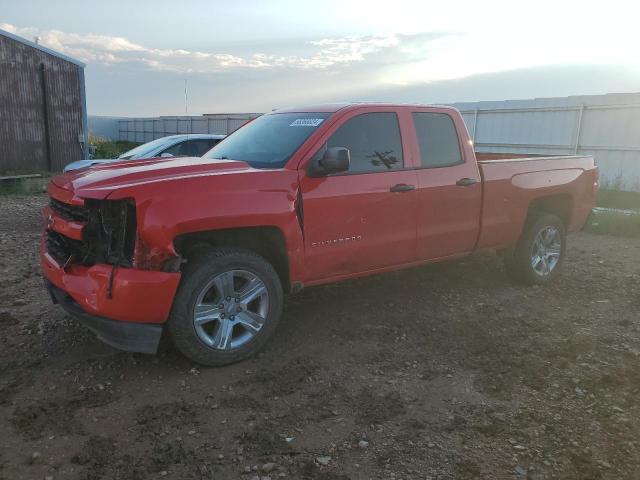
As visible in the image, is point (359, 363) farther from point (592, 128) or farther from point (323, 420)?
point (592, 128)

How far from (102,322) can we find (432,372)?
2307 mm

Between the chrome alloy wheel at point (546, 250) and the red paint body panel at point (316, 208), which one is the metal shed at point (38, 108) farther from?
the chrome alloy wheel at point (546, 250)

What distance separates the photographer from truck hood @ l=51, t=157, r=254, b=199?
3.51 meters

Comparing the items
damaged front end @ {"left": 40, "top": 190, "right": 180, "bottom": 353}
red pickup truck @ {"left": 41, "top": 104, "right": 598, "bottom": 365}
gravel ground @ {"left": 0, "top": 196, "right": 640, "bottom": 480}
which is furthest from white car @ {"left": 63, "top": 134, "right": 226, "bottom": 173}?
damaged front end @ {"left": 40, "top": 190, "right": 180, "bottom": 353}

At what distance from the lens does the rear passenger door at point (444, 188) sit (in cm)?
484

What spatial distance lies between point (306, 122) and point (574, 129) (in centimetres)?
1268

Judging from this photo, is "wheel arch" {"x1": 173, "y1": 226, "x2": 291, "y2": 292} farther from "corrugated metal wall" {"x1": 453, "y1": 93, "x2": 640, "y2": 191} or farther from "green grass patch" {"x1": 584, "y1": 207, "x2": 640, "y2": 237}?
"corrugated metal wall" {"x1": 453, "y1": 93, "x2": 640, "y2": 191}

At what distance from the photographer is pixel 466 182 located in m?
5.10

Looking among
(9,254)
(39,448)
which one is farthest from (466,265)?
(9,254)

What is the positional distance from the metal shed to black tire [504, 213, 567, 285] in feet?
58.8

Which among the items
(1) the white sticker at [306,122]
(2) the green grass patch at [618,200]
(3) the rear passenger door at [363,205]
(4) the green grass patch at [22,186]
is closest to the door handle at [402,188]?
(3) the rear passenger door at [363,205]

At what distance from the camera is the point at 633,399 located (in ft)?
11.5

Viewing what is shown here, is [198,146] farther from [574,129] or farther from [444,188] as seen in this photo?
[574,129]

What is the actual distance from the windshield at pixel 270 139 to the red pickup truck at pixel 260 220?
2cm
